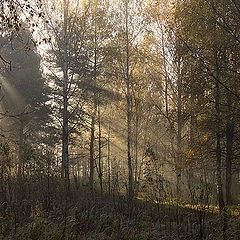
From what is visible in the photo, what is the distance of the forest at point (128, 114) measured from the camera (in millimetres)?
5453

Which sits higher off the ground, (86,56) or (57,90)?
(86,56)

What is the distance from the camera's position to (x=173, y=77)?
12.5 metres

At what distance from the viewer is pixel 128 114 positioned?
11539 mm

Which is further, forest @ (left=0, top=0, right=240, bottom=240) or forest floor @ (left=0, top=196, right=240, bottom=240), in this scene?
forest @ (left=0, top=0, right=240, bottom=240)

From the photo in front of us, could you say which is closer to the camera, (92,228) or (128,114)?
(92,228)

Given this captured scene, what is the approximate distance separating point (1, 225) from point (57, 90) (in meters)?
Answer: 10.8

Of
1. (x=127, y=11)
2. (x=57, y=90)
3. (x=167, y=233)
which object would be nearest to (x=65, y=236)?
(x=167, y=233)

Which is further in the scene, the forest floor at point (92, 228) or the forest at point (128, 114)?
the forest at point (128, 114)

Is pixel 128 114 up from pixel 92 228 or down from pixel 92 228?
up

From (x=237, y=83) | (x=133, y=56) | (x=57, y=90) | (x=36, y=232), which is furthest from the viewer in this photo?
(x=57, y=90)

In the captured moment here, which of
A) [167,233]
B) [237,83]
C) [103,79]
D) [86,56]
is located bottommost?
[167,233]

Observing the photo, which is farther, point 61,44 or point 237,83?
point 61,44

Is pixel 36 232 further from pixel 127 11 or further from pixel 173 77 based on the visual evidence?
pixel 127 11

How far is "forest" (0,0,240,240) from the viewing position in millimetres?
5453
